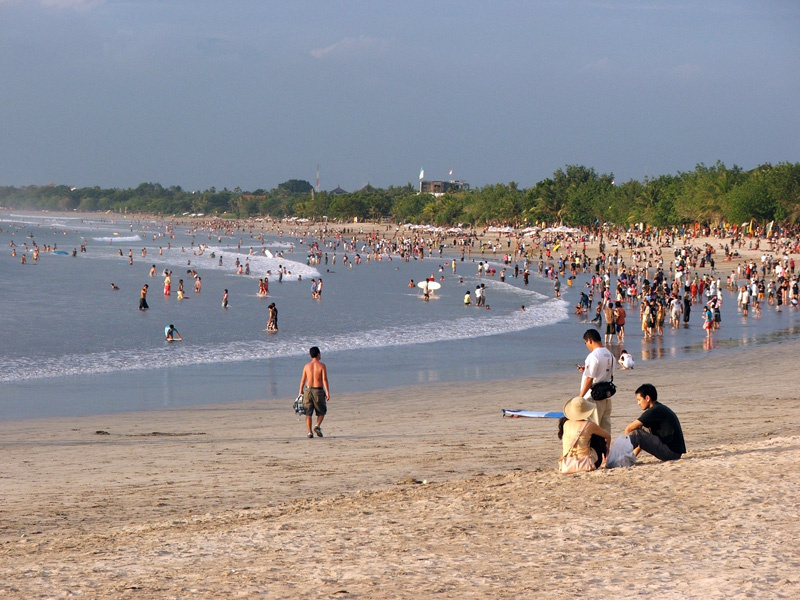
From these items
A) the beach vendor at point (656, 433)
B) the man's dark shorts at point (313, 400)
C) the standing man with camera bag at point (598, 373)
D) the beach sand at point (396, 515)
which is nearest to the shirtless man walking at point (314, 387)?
the man's dark shorts at point (313, 400)

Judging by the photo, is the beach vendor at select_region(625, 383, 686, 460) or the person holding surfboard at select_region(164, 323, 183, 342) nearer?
the beach vendor at select_region(625, 383, 686, 460)

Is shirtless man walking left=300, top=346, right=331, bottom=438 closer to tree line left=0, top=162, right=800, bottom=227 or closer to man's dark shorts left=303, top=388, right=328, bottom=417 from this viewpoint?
man's dark shorts left=303, top=388, right=328, bottom=417

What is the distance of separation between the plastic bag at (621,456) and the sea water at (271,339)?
22.3ft

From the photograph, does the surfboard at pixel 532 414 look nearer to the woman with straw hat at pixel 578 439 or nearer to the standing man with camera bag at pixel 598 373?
the standing man with camera bag at pixel 598 373

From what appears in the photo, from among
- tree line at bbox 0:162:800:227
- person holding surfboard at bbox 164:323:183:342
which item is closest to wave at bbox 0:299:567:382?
person holding surfboard at bbox 164:323:183:342

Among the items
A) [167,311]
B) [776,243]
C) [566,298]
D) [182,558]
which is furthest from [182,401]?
[776,243]

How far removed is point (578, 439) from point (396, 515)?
1.99 m

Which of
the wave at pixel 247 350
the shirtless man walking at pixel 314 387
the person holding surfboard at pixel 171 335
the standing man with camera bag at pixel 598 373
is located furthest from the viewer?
the person holding surfboard at pixel 171 335

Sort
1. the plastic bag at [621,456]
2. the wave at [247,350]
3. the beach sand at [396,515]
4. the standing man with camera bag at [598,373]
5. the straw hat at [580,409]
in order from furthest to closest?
the wave at [247,350]
the standing man with camera bag at [598,373]
the plastic bag at [621,456]
the straw hat at [580,409]
the beach sand at [396,515]

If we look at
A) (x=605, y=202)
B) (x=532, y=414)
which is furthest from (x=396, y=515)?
(x=605, y=202)

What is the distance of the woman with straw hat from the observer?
7938mm

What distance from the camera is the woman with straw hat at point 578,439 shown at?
7.94 m

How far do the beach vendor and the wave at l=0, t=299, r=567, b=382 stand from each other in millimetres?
14524

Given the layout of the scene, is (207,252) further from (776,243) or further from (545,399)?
(545,399)
